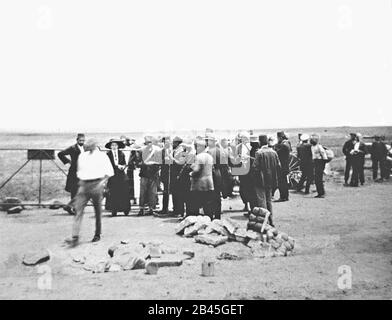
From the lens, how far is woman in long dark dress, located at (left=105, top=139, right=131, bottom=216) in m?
11.7

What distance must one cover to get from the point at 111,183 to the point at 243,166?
3.31 metres

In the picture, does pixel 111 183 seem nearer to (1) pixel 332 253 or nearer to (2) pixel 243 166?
(2) pixel 243 166

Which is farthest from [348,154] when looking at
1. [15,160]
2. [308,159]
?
[15,160]

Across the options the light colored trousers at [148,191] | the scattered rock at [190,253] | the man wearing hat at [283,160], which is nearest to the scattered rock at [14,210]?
the light colored trousers at [148,191]

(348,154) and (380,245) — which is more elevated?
(348,154)

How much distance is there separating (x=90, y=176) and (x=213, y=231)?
2622mm

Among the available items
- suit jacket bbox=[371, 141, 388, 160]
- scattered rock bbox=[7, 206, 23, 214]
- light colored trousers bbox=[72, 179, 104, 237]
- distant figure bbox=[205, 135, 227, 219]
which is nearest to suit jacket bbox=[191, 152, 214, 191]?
distant figure bbox=[205, 135, 227, 219]

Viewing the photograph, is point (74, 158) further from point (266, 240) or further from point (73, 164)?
point (266, 240)

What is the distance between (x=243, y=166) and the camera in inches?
466

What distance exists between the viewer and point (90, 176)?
8.81 metres

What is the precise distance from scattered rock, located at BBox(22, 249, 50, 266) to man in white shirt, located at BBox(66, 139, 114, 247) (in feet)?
2.63

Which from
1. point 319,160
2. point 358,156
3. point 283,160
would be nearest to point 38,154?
point 283,160

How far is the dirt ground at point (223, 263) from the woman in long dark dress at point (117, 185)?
0.30 metres

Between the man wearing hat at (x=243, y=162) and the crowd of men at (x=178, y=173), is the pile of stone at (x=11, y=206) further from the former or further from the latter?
the man wearing hat at (x=243, y=162)
